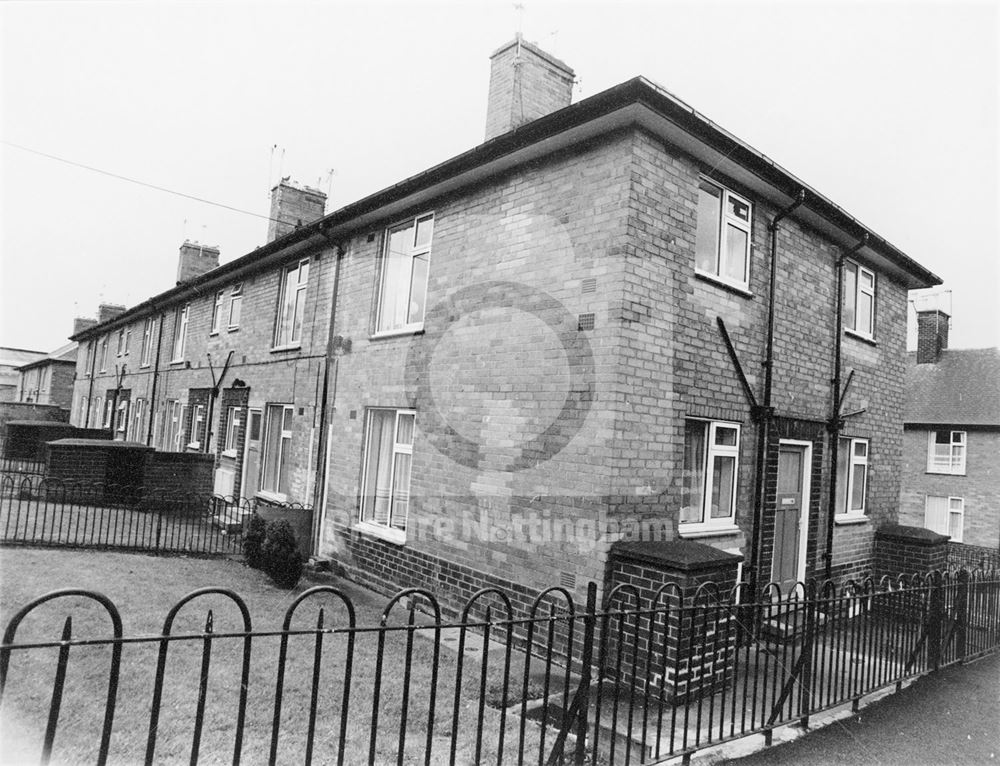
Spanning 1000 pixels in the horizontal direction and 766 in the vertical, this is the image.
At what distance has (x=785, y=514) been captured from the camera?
343 inches

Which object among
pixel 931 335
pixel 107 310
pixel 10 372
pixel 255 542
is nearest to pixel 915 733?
pixel 255 542

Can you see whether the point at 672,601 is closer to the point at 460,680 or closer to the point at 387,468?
the point at 460,680

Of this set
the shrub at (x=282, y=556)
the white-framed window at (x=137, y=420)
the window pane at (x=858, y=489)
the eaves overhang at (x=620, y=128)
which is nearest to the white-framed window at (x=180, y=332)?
the white-framed window at (x=137, y=420)

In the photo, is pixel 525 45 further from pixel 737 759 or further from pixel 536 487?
pixel 737 759

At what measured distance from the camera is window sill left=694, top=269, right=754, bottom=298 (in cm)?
718

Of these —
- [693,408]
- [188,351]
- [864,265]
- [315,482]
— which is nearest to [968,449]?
[864,265]

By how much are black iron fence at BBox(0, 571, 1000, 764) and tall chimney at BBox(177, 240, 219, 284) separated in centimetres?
1747

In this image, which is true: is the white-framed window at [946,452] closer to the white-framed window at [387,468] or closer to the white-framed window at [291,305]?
the white-framed window at [387,468]

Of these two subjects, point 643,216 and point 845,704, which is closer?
point 845,704

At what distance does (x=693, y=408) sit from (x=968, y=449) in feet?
75.1

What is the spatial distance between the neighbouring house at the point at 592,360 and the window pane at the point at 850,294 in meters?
0.06

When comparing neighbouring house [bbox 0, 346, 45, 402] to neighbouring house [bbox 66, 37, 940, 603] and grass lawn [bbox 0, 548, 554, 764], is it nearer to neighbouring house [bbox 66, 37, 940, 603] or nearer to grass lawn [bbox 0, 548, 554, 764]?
neighbouring house [bbox 66, 37, 940, 603]

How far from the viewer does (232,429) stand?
1485 cm

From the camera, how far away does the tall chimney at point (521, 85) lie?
29.9 feet
